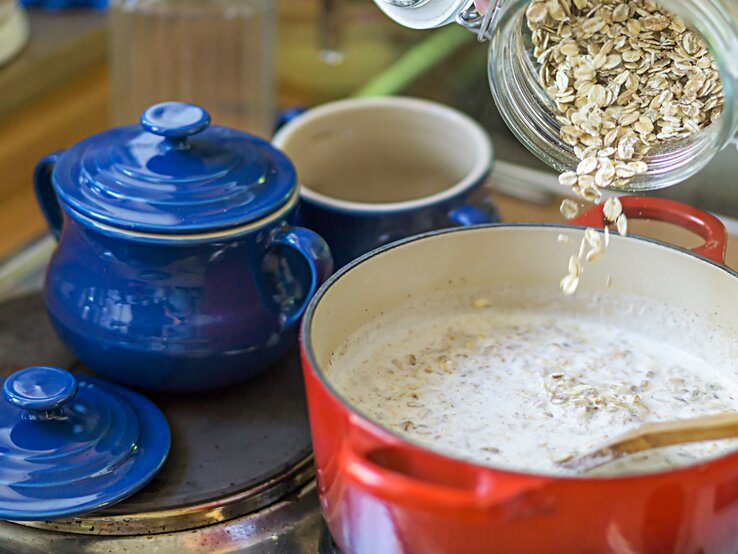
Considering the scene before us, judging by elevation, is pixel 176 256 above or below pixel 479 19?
below

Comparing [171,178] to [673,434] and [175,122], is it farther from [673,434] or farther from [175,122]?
[673,434]

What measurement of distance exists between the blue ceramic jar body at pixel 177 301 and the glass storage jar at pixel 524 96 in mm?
129

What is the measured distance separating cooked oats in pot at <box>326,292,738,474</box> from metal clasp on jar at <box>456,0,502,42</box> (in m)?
0.16

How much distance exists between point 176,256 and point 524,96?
0.21 meters

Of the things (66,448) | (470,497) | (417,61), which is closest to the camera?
(470,497)

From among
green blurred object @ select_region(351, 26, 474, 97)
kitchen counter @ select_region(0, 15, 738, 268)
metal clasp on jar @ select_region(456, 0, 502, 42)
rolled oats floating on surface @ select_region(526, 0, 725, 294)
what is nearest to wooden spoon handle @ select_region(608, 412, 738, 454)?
rolled oats floating on surface @ select_region(526, 0, 725, 294)

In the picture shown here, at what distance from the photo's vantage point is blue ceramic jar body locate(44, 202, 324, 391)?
572 millimetres

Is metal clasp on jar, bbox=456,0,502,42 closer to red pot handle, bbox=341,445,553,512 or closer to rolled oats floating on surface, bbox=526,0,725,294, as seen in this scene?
rolled oats floating on surface, bbox=526,0,725,294

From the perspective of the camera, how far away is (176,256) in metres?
0.56

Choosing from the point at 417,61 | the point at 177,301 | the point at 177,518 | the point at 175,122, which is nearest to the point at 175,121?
the point at 175,122

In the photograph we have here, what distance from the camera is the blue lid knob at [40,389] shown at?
535 mm

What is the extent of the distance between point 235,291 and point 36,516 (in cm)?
16

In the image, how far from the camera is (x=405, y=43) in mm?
1114

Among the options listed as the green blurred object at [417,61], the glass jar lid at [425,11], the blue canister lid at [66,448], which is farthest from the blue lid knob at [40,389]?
the green blurred object at [417,61]
